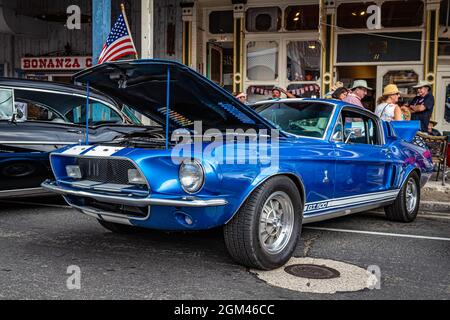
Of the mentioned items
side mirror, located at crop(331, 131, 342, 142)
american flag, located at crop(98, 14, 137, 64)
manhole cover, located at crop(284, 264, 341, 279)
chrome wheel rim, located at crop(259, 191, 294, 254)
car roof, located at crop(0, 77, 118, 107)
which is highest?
american flag, located at crop(98, 14, 137, 64)

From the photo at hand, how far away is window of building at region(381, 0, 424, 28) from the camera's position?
1241cm

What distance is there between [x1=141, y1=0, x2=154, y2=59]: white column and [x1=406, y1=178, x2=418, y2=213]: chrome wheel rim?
5.38 meters

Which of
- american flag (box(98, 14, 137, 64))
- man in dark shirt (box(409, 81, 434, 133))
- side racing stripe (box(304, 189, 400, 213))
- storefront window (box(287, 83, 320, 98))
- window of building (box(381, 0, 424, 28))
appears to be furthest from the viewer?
storefront window (box(287, 83, 320, 98))

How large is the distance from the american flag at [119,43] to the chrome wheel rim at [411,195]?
532 centimetres

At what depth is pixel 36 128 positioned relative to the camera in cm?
636

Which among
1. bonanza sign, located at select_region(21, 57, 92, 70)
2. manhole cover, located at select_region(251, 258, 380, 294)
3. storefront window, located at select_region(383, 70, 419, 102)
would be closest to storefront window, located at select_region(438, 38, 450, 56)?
storefront window, located at select_region(383, 70, 419, 102)

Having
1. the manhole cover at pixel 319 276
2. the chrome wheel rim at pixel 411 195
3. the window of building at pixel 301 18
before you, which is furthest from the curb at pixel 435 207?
the window of building at pixel 301 18

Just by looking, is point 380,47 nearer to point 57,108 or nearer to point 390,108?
point 390,108

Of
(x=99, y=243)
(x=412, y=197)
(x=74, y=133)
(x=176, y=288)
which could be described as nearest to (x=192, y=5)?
(x=74, y=133)

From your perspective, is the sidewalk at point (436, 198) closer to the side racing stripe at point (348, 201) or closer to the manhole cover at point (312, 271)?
the side racing stripe at point (348, 201)

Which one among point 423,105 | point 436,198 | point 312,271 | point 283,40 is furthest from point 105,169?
point 283,40

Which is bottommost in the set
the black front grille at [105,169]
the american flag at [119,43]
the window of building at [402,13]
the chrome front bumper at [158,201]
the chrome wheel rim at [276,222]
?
the chrome wheel rim at [276,222]

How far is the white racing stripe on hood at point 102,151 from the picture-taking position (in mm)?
4004

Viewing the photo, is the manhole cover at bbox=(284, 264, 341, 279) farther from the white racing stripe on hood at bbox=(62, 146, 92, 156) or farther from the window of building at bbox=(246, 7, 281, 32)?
the window of building at bbox=(246, 7, 281, 32)
